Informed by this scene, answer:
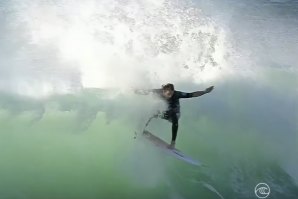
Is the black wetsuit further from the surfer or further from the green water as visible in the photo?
the green water

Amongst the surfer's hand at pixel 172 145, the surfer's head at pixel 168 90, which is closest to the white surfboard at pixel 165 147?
the surfer's hand at pixel 172 145

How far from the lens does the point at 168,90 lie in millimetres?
9312

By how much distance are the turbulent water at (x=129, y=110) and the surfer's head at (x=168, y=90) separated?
0.70 meters

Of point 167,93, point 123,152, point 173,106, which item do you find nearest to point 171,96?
point 167,93

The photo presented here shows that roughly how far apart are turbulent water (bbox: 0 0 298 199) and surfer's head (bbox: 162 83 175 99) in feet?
2.31

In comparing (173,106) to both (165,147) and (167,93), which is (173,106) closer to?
(167,93)

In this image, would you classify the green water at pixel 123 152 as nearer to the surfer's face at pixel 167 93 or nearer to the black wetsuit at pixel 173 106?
the black wetsuit at pixel 173 106

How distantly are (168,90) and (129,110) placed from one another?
1910mm

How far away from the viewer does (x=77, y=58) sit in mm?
12219

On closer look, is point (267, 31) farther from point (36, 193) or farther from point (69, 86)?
point (36, 193)

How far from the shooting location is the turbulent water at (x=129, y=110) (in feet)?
32.7

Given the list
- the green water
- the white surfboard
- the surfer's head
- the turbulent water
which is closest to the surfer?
the surfer's head

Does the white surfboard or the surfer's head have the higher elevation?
the surfer's head

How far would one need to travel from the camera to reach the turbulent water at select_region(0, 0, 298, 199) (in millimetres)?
9969
